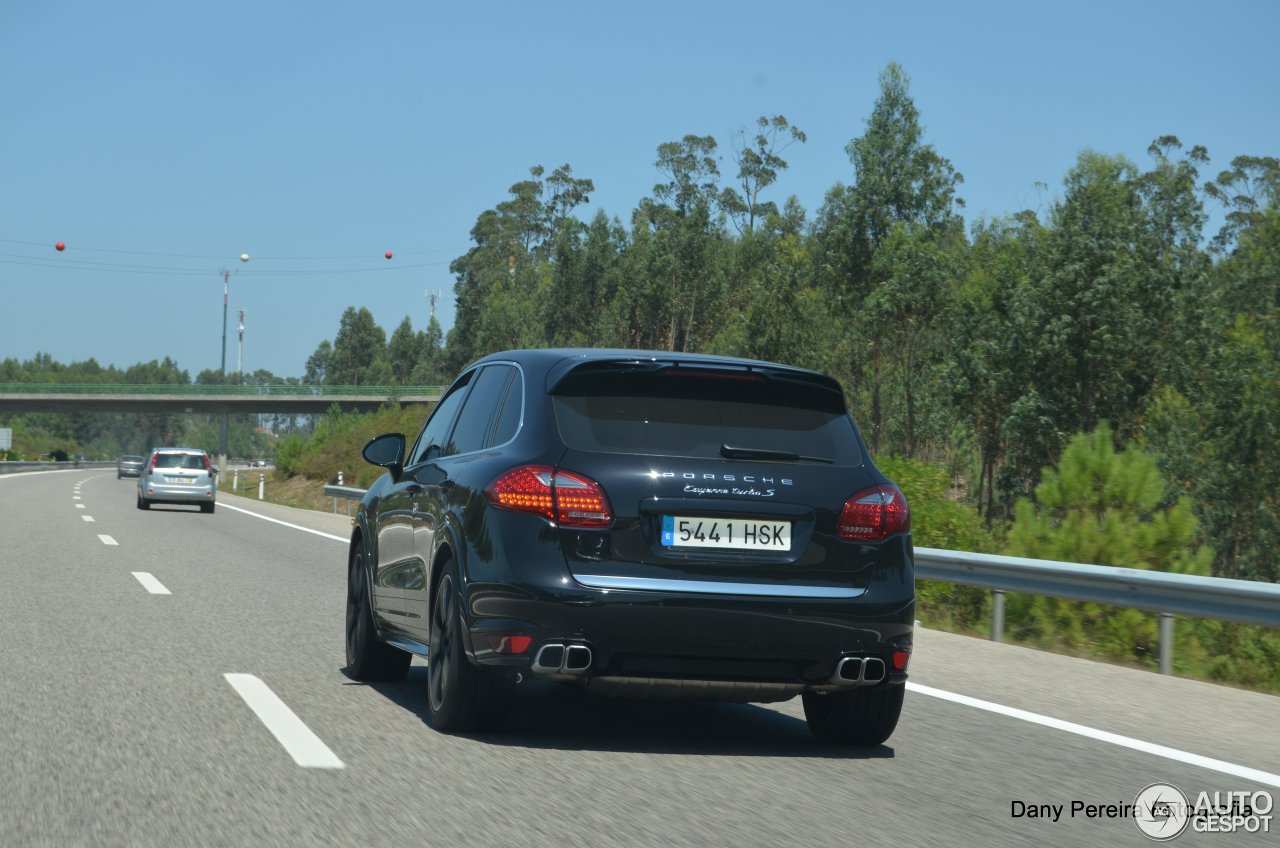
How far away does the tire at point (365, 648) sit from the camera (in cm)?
794

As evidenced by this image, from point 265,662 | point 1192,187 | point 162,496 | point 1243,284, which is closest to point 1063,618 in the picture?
point 265,662

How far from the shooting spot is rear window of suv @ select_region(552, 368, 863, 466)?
602 cm

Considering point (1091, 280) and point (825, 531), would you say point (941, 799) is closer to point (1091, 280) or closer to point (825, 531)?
point (825, 531)

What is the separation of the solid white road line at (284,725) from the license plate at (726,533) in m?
1.51

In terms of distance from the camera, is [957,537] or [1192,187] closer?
[957,537]

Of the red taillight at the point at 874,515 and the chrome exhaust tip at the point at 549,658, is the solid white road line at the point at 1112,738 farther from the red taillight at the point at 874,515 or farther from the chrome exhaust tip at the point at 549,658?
the chrome exhaust tip at the point at 549,658

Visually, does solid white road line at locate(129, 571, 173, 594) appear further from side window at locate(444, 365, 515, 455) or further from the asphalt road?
side window at locate(444, 365, 515, 455)

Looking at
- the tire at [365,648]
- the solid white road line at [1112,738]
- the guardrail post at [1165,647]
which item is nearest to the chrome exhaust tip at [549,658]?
the tire at [365,648]

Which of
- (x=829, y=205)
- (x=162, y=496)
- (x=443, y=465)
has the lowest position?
(x=162, y=496)

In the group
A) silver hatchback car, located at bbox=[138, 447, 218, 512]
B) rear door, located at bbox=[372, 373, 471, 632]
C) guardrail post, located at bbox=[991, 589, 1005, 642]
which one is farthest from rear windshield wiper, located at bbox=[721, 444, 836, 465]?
silver hatchback car, located at bbox=[138, 447, 218, 512]

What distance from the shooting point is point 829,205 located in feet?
297

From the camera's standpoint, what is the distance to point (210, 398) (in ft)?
343

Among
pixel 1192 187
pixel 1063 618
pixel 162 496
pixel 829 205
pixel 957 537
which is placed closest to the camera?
pixel 1063 618

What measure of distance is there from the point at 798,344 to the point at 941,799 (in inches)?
2622
